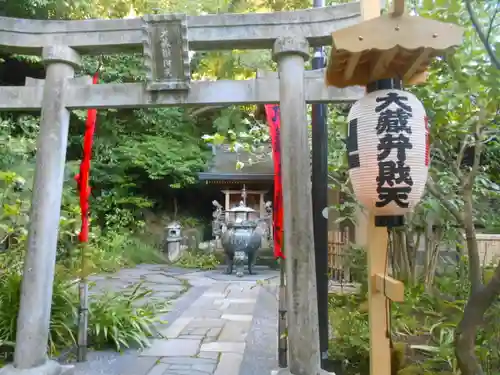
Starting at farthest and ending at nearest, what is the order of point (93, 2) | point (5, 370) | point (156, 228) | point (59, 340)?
point (156, 228)
point (93, 2)
point (59, 340)
point (5, 370)

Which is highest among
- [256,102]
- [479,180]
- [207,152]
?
[207,152]

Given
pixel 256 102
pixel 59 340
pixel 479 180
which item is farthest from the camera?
pixel 479 180

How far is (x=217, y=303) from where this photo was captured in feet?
26.2

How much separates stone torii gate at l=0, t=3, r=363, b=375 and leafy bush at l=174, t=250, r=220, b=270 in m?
9.54

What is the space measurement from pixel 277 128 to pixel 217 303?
4663 mm

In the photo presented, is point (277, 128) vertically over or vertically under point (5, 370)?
over

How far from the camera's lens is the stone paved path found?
4555mm

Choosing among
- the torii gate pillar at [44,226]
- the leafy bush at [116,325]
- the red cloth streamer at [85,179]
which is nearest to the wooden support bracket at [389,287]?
the torii gate pillar at [44,226]

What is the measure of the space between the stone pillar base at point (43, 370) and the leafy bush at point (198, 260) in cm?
924

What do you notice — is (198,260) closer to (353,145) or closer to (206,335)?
(206,335)

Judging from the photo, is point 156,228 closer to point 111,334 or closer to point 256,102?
point 111,334

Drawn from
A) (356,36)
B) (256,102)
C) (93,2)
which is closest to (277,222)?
(256,102)

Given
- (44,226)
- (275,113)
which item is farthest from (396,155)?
(44,226)

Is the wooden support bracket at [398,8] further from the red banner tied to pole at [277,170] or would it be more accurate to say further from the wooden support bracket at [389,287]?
the red banner tied to pole at [277,170]
